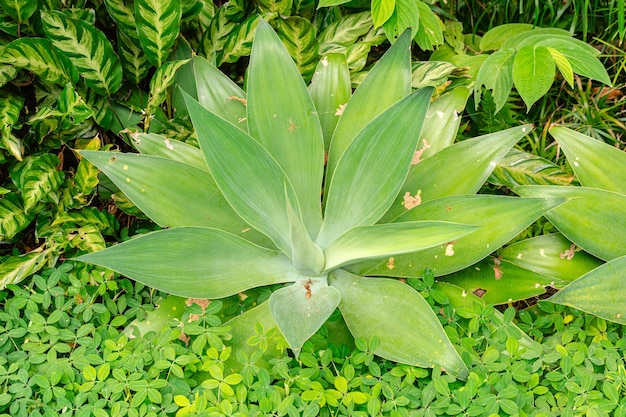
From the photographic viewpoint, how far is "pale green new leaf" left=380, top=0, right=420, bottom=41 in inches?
64.0

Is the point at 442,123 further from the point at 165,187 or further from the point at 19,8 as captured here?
the point at 19,8

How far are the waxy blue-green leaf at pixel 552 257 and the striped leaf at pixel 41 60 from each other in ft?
3.81

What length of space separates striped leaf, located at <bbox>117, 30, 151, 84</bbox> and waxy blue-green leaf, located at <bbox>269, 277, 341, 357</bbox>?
30.9 inches

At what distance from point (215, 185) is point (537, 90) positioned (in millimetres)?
777

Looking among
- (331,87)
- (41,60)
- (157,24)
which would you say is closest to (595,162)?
(331,87)

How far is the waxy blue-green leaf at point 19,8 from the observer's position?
157 cm

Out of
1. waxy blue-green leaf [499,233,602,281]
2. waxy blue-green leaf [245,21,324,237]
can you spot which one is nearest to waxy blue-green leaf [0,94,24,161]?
waxy blue-green leaf [245,21,324,237]

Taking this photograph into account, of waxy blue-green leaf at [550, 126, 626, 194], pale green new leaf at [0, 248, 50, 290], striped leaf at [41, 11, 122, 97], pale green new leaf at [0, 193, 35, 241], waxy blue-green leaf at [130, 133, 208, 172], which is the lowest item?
pale green new leaf at [0, 248, 50, 290]

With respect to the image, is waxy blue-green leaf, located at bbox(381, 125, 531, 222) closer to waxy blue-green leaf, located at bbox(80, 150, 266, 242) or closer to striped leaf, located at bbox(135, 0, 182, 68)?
waxy blue-green leaf, located at bbox(80, 150, 266, 242)

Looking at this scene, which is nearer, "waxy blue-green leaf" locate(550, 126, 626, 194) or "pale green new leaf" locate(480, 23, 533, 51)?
"waxy blue-green leaf" locate(550, 126, 626, 194)

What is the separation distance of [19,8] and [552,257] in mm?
1403

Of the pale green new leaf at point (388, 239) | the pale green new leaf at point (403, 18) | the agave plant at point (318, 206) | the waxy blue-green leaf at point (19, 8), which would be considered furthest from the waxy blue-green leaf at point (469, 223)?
Answer: the waxy blue-green leaf at point (19, 8)

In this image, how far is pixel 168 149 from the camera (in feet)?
5.06

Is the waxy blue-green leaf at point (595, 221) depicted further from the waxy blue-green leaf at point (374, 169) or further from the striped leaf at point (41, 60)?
the striped leaf at point (41, 60)
